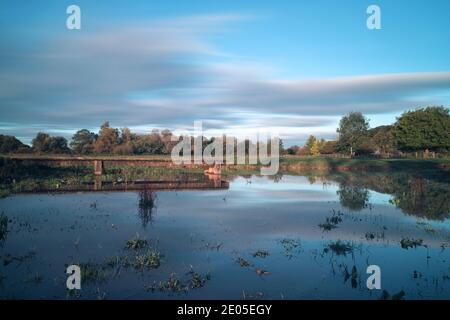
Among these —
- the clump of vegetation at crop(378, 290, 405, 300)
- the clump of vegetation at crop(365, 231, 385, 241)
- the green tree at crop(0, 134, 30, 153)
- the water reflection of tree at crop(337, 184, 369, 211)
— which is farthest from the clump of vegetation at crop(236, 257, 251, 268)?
the green tree at crop(0, 134, 30, 153)

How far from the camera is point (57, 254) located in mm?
11125

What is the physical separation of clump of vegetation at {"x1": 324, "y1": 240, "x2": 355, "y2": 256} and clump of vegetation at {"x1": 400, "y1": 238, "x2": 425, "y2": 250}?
1.78 metres

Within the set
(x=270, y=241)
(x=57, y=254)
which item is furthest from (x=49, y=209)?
(x=270, y=241)

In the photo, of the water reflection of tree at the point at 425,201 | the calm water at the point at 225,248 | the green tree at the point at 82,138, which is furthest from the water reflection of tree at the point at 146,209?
the green tree at the point at 82,138

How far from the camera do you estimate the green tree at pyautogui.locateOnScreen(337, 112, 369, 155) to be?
98.5 m

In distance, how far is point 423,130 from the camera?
6875 centimetres

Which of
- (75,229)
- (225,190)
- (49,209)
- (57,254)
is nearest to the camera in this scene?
(57,254)

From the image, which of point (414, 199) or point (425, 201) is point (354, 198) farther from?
point (425, 201)

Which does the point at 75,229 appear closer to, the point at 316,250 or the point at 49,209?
the point at 49,209

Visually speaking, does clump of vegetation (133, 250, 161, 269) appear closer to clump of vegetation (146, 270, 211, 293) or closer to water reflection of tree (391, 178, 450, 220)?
clump of vegetation (146, 270, 211, 293)

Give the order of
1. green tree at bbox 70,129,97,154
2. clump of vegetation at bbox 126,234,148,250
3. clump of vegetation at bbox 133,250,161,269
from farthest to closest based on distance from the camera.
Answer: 1. green tree at bbox 70,129,97,154
2. clump of vegetation at bbox 126,234,148,250
3. clump of vegetation at bbox 133,250,161,269

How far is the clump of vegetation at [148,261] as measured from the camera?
1025 cm

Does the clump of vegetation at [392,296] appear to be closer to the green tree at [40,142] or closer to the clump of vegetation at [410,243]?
the clump of vegetation at [410,243]
